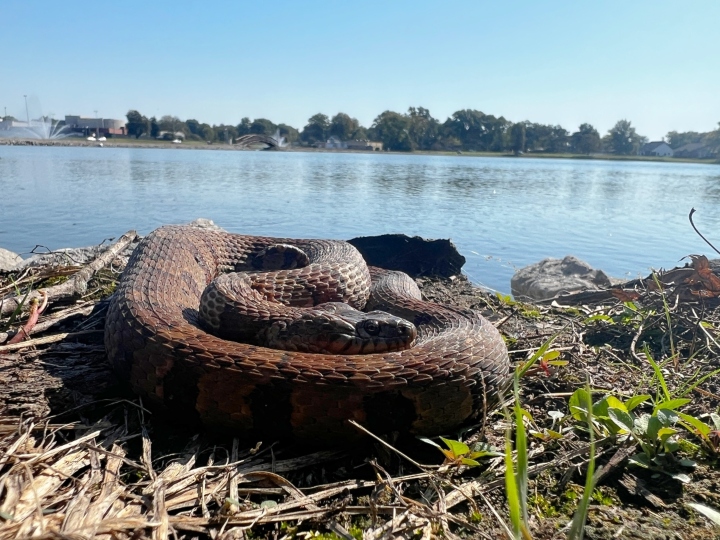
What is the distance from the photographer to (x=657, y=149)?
447 feet

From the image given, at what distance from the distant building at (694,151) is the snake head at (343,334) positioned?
128 metres

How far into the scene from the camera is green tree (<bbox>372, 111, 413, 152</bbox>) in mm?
120938

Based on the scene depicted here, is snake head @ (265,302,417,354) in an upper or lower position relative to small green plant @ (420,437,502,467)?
upper

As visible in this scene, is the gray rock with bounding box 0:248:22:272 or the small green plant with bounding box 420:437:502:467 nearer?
the small green plant with bounding box 420:437:502:467

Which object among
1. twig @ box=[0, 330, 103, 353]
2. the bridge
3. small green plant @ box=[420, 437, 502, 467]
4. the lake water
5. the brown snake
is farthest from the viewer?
the bridge

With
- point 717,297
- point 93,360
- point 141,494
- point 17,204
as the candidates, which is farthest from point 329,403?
point 17,204

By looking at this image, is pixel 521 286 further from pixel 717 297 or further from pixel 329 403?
pixel 329 403

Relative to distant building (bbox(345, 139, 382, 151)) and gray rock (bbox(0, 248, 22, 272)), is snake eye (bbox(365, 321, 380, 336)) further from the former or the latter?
distant building (bbox(345, 139, 382, 151))

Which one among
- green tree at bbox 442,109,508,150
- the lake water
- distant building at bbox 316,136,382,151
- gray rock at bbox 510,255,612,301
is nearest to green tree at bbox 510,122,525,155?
green tree at bbox 442,109,508,150

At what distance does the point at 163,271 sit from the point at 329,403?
2665 mm

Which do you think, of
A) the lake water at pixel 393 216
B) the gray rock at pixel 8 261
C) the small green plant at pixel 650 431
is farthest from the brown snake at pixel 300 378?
the lake water at pixel 393 216

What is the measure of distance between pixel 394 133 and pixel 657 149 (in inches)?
2688

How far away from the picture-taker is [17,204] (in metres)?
16.4

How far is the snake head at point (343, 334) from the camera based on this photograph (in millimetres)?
3795
